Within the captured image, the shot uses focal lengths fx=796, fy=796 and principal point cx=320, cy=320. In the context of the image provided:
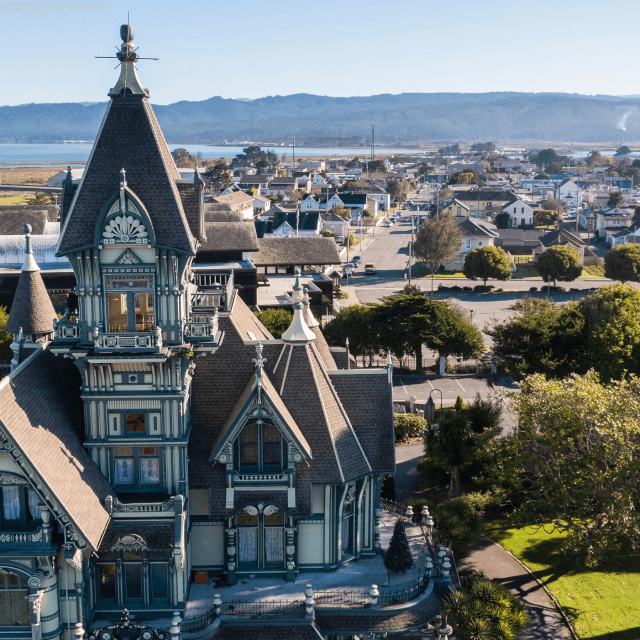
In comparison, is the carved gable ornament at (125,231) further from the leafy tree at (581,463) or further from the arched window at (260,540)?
the leafy tree at (581,463)

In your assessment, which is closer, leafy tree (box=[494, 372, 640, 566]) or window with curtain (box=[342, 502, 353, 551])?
window with curtain (box=[342, 502, 353, 551])

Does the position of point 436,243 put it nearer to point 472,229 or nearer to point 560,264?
point 560,264

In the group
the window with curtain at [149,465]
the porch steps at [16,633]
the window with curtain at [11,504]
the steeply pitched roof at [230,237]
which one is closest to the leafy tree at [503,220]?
the steeply pitched roof at [230,237]

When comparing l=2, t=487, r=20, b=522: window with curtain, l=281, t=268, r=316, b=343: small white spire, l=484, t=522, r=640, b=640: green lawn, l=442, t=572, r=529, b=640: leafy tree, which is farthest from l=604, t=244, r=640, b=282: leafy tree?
l=2, t=487, r=20, b=522: window with curtain

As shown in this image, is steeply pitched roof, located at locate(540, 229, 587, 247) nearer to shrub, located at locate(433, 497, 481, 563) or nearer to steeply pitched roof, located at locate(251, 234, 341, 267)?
steeply pitched roof, located at locate(251, 234, 341, 267)

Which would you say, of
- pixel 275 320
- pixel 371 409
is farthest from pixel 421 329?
pixel 371 409

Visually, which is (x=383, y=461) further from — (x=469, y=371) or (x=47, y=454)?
(x=469, y=371)
